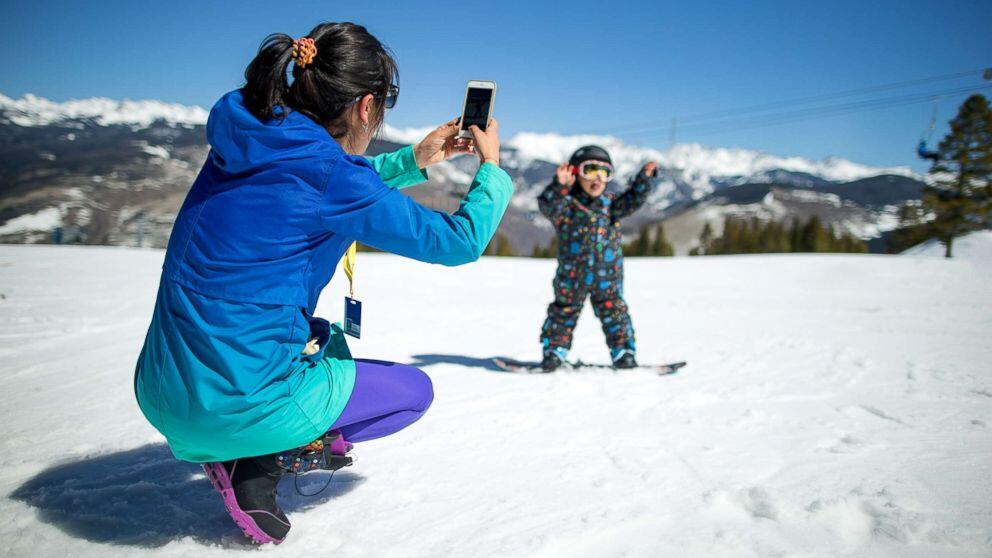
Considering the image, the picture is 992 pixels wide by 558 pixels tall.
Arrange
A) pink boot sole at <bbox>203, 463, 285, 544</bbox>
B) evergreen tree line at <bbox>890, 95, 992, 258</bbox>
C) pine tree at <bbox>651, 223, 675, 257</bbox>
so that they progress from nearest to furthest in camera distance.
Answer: pink boot sole at <bbox>203, 463, 285, 544</bbox>, evergreen tree line at <bbox>890, 95, 992, 258</bbox>, pine tree at <bbox>651, 223, 675, 257</bbox>

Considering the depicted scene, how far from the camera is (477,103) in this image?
84.0 inches

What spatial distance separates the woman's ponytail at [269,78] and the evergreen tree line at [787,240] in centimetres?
7110

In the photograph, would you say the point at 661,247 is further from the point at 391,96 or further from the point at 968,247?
the point at 391,96

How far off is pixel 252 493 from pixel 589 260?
324 cm

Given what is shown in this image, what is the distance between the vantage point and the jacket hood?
1.54 m

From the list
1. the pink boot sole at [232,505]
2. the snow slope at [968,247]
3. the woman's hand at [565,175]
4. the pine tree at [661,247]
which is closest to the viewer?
the pink boot sole at [232,505]

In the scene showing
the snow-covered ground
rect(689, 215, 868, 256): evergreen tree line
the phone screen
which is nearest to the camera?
the snow-covered ground

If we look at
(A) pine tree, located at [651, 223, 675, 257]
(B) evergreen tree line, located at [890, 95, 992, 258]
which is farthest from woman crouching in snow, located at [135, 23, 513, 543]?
(A) pine tree, located at [651, 223, 675, 257]

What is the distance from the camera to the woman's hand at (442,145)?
7.27ft

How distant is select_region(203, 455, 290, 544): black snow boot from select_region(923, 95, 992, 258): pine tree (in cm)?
4593

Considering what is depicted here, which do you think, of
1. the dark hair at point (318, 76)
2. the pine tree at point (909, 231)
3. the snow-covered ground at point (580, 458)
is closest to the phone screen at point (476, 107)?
the dark hair at point (318, 76)

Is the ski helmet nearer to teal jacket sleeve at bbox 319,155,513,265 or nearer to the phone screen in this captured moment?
the phone screen

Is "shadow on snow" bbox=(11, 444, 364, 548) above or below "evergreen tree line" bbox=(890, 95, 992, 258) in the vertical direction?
below

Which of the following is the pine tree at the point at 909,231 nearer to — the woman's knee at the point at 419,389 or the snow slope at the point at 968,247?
the snow slope at the point at 968,247
